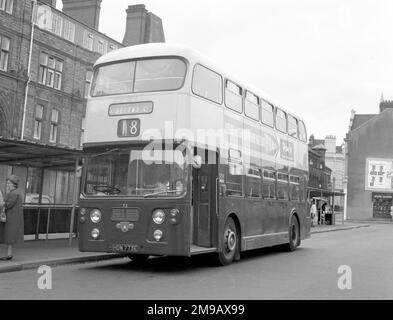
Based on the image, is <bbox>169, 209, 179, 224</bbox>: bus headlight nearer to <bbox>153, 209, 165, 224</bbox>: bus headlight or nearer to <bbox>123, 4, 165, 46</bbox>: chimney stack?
<bbox>153, 209, 165, 224</bbox>: bus headlight

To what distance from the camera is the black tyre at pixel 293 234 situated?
1689 cm

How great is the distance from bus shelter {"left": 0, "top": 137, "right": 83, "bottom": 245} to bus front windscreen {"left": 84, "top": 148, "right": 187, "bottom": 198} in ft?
9.48

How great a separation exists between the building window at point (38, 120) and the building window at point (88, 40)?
611cm

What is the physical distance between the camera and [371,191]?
212 feet

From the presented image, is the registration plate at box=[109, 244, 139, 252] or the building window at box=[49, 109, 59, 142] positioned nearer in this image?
the registration plate at box=[109, 244, 139, 252]

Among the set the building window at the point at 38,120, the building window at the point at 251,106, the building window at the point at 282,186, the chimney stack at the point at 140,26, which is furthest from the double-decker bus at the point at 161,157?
the chimney stack at the point at 140,26

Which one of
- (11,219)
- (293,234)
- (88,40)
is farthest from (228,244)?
(88,40)

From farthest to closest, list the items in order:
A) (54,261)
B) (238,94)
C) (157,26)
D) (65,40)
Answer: (157,26)
(65,40)
(238,94)
(54,261)

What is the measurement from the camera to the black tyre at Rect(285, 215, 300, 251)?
665 inches

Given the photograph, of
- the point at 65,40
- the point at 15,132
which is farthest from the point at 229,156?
the point at 65,40

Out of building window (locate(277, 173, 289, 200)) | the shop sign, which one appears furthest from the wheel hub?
the shop sign

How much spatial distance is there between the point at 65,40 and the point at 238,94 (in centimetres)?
2289

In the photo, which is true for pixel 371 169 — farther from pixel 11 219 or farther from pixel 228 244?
pixel 11 219
